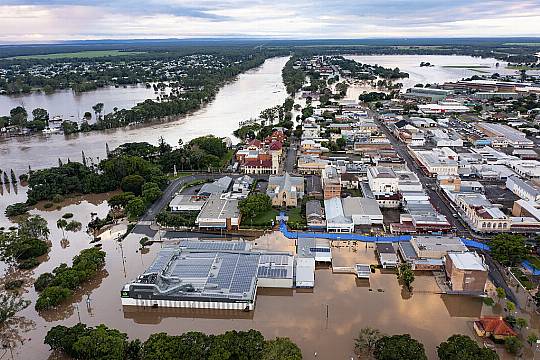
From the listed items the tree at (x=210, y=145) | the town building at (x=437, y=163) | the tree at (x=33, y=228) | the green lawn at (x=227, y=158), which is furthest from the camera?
the tree at (x=210, y=145)

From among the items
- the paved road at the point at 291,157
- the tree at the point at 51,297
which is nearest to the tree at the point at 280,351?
the tree at the point at 51,297

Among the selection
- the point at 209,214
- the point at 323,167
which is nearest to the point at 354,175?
the point at 323,167

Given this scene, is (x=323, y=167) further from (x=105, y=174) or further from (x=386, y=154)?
(x=105, y=174)

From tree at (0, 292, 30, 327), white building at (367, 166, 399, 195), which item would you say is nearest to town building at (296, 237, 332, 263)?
white building at (367, 166, 399, 195)

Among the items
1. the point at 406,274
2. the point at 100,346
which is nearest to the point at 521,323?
the point at 406,274

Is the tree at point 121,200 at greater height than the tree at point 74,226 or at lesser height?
greater

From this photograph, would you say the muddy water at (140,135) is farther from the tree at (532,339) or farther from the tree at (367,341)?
the tree at (532,339)

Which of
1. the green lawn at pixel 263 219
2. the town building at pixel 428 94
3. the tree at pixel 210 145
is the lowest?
the green lawn at pixel 263 219
